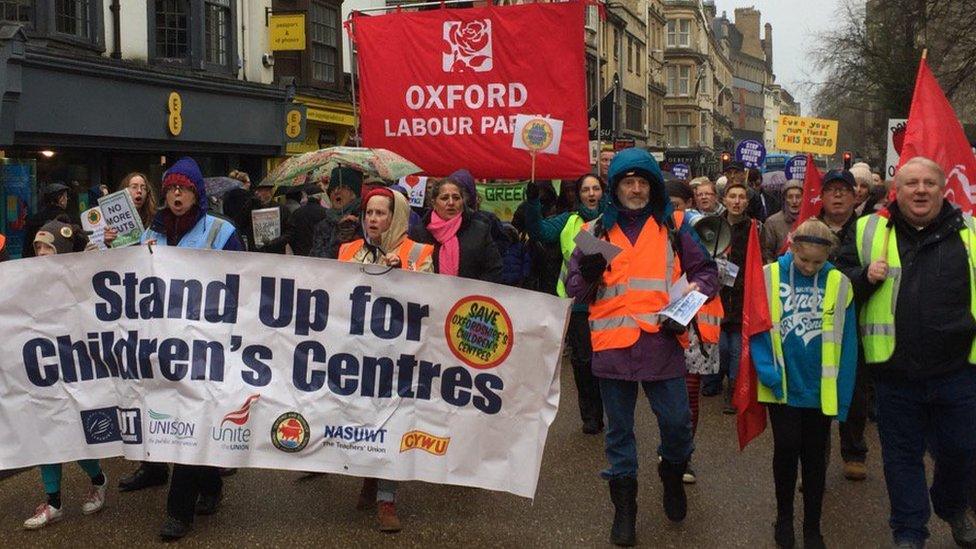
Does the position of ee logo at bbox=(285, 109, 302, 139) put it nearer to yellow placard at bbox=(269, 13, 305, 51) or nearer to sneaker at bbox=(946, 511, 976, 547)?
yellow placard at bbox=(269, 13, 305, 51)

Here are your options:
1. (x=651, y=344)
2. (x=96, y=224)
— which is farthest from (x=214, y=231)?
(x=651, y=344)

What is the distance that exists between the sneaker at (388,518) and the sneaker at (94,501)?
1593 millimetres

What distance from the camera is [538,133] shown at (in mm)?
8867

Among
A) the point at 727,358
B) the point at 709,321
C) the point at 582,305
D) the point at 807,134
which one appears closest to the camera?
the point at 709,321

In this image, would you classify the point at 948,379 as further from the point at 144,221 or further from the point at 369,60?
the point at 369,60

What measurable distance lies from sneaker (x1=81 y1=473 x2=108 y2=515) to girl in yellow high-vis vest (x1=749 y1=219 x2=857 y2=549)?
11.7 feet

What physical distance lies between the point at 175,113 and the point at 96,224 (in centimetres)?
1133

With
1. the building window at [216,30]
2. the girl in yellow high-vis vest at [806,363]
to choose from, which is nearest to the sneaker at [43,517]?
the girl in yellow high-vis vest at [806,363]

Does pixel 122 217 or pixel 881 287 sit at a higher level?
pixel 122 217

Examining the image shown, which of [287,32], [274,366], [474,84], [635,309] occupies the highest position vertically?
[287,32]

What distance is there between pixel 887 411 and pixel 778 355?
553 mm

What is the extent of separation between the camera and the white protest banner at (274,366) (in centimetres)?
530

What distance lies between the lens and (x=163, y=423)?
5.32 meters

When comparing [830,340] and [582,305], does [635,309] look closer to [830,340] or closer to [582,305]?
[830,340]
